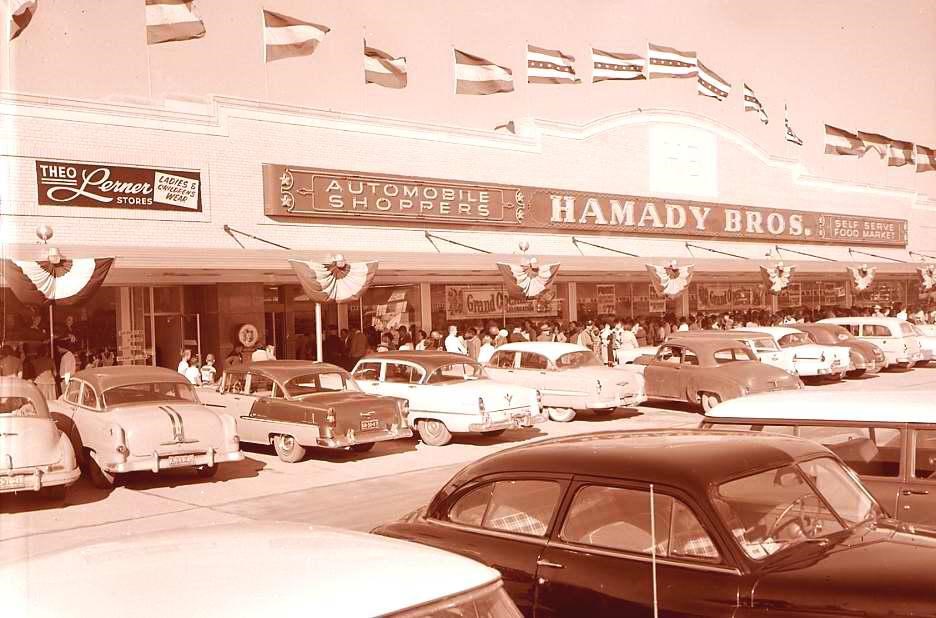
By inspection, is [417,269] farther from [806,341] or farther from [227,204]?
[806,341]

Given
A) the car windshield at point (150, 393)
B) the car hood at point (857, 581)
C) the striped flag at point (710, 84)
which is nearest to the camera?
the car hood at point (857, 581)

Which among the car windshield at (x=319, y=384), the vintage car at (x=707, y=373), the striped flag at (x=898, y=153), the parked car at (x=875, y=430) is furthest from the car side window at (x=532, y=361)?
the striped flag at (x=898, y=153)

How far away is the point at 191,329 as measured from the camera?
2170cm

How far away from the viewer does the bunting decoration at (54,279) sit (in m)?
14.0

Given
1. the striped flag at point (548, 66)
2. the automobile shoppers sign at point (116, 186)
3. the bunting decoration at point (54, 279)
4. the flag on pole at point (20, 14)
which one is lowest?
the bunting decoration at point (54, 279)

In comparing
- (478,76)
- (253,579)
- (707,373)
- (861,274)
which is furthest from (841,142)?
(253,579)

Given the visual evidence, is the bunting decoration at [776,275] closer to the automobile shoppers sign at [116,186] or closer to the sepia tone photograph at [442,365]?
the sepia tone photograph at [442,365]

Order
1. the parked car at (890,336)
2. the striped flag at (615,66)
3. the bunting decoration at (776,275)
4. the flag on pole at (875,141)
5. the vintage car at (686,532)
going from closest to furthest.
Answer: the vintage car at (686,532), the parked car at (890,336), the striped flag at (615,66), the bunting decoration at (776,275), the flag on pole at (875,141)

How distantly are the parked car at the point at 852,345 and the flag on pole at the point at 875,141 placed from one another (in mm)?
15841

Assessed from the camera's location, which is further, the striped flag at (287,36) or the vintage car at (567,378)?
the striped flag at (287,36)

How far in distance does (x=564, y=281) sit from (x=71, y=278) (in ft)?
59.6

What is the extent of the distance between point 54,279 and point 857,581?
42.8ft

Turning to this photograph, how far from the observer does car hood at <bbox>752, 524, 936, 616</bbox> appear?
12.3ft

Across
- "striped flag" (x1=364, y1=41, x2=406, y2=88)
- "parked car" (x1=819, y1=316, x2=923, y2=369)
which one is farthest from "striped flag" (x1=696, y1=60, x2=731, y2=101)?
"striped flag" (x1=364, y1=41, x2=406, y2=88)
